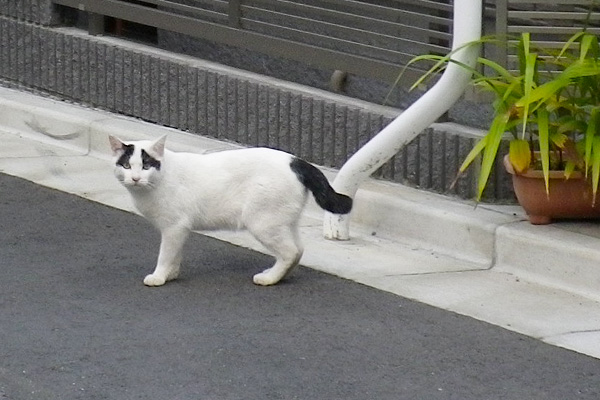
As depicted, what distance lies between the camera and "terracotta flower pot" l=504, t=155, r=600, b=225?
22.8ft

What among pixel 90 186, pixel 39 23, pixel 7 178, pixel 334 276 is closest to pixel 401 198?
pixel 334 276

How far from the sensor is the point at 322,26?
880 cm

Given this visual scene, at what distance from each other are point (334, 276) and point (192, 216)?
75 centimetres

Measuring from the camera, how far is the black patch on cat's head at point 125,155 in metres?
6.69

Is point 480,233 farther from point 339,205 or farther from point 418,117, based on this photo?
point 339,205

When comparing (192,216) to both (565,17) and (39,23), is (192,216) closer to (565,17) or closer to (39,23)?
(565,17)

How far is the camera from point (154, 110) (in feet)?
32.1

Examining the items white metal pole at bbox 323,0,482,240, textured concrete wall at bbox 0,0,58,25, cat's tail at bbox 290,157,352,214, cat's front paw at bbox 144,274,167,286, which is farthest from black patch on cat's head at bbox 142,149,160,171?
textured concrete wall at bbox 0,0,58,25

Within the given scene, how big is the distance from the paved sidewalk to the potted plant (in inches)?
7.0

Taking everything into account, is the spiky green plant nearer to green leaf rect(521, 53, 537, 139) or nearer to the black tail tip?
green leaf rect(521, 53, 537, 139)

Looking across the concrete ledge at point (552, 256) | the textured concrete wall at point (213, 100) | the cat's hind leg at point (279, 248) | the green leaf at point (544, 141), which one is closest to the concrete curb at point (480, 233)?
the concrete ledge at point (552, 256)

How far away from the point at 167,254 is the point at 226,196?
386 millimetres

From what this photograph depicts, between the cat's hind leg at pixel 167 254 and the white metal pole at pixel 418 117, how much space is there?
109cm

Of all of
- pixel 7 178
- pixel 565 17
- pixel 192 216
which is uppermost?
pixel 565 17
